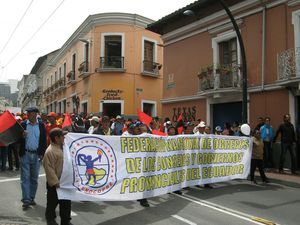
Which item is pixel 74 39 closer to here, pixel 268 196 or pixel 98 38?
pixel 98 38

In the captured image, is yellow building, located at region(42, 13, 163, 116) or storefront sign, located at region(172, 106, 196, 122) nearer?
storefront sign, located at region(172, 106, 196, 122)

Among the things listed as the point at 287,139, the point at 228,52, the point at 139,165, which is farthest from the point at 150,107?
the point at 139,165

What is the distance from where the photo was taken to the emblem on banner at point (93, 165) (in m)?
6.35

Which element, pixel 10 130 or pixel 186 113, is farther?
pixel 186 113

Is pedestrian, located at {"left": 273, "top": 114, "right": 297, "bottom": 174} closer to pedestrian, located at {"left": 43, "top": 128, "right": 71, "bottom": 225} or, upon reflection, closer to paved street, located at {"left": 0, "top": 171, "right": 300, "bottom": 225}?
paved street, located at {"left": 0, "top": 171, "right": 300, "bottom": 225}

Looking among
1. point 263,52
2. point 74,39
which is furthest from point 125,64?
point 263,52

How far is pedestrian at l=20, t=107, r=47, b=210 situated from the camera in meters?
7.28

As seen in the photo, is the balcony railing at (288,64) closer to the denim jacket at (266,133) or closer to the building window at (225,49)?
the denim jacket at (266,133)

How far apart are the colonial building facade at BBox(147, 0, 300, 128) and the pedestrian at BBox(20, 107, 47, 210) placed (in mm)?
9082

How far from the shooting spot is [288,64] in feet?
45.6

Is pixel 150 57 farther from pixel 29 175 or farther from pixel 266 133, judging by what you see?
pixel 29 175

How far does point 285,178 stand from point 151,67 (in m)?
17.0

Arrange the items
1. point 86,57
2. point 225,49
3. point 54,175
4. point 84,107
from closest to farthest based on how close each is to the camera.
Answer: point 54,175 → point 225,49 → point 86,57 → point 84,107

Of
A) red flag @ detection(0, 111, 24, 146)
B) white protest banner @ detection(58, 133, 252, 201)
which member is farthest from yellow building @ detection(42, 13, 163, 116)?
red flag @ detection(0, 111, 24, 146)
